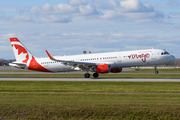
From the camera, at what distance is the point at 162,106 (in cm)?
1563

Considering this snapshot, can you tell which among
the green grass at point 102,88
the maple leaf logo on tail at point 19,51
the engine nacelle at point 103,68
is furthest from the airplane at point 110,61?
the green grass at point 102,88

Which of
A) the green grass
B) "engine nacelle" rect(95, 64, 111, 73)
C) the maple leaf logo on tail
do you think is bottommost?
→ the green grass

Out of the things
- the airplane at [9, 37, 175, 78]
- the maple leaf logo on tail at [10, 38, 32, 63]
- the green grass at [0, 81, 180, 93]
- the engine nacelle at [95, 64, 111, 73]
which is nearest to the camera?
the green grass at [0, 81, 180, 93]

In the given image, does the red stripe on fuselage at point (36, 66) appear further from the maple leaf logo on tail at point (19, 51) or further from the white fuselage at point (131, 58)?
the white fuselage at point (131, 58)

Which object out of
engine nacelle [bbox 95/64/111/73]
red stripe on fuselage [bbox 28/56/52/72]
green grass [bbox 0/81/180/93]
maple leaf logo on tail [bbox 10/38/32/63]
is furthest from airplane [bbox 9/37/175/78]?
green grass [bbox 0/81/180/93]

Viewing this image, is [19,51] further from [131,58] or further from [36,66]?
[131,58]

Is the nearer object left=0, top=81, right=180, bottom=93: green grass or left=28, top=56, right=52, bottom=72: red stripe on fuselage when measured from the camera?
left=0, top=81, right=180, bottom=93: green grass

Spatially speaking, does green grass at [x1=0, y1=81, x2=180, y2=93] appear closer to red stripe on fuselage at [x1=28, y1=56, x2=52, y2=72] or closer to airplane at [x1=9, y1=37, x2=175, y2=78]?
airplane at [x1=9, y1=37, x2=175, y2=78]

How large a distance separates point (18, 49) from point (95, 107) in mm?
38790

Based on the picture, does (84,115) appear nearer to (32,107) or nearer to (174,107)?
(32,107)

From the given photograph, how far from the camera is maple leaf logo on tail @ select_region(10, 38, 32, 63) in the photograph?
50375 millimetres

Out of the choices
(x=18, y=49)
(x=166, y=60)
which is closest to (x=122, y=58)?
(x=166, y=60)

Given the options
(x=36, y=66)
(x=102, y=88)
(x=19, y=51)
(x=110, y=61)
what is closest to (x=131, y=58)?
(x=110, y=61)

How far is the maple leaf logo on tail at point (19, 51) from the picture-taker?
5038 cm
